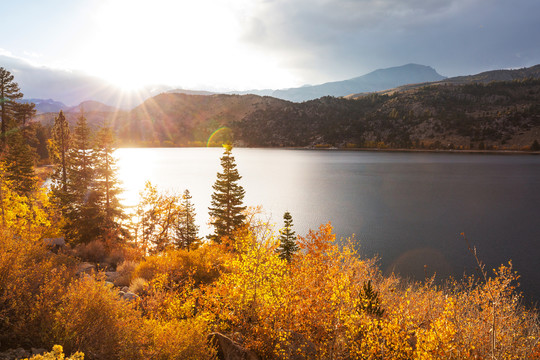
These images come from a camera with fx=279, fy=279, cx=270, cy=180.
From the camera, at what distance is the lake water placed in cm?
3167

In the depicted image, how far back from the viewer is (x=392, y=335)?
995 cm

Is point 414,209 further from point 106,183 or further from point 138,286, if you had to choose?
point 138,286

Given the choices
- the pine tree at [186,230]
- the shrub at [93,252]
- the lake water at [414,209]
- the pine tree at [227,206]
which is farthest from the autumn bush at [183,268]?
the pine tree at [186,230]

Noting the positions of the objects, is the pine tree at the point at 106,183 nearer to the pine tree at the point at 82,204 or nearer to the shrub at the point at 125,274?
the pine tree at the point at 82,204

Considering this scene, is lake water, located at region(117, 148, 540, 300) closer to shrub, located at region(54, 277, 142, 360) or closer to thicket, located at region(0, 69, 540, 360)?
thicket, located at region(0, 69, 540, 360)

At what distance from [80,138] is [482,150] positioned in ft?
639

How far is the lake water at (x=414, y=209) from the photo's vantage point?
104 feet

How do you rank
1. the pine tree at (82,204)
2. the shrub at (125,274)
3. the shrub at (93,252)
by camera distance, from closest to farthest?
the shrub at (125,274) < the shrub at (93,252) < the pine tree at (82,204)

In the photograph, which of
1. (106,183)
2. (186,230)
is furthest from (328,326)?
(106,183)

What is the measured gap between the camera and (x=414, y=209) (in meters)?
53.0

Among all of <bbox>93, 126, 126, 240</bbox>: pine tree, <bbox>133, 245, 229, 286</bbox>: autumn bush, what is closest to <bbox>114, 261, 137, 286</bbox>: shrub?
<bbox>133, 245, 229, 286</bbox>: autumn bush

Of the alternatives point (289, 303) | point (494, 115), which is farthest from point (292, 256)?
point (494, 115)

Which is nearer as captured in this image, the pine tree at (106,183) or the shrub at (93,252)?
the shrub at (93,252)

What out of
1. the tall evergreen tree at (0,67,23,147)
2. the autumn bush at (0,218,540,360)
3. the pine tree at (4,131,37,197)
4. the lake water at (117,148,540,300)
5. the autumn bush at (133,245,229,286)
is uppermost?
the tall evergreen tree at (0,67,23,147)
